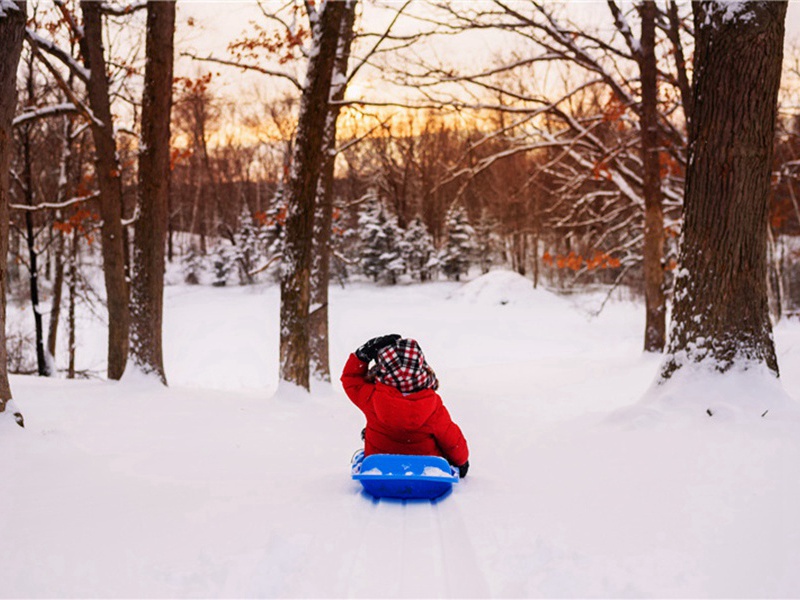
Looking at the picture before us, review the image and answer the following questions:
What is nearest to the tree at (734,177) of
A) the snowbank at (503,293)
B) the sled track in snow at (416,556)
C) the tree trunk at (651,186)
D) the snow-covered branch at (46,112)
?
the sled track in snow at (416,556)

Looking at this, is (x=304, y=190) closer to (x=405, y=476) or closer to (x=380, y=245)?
(x=405, y=476)

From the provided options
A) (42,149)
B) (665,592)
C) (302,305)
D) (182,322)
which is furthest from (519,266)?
(665,592)

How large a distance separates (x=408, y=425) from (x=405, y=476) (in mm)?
398

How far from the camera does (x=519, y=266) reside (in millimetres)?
41156

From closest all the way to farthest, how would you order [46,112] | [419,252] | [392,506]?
[392,506] < [46,112] < [419,252]

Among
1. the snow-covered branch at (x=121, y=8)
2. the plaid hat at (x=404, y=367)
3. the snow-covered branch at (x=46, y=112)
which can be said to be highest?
the snow-covered branch at (x=121, y=8)

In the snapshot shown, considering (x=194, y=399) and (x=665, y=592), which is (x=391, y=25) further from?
(x=665, y=592)

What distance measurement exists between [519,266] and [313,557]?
130 ft

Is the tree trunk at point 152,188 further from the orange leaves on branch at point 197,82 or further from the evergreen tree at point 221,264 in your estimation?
the evergreen tree at point 221,264

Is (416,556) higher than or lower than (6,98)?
lower

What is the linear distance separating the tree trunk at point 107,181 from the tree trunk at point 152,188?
2116mm

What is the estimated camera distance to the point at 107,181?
10062 mm

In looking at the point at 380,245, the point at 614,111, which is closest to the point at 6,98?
the point at 614,111

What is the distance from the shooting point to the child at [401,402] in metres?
3.73
